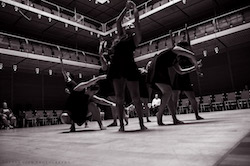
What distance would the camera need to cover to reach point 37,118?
10.9 m

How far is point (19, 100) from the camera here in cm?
1258

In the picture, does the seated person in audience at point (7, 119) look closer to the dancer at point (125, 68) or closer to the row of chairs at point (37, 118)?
the row of chairs at point (37, 118)

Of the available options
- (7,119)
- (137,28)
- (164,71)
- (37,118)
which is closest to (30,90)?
(37,118)

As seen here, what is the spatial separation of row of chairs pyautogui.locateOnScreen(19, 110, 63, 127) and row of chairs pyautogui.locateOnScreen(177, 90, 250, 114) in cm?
763

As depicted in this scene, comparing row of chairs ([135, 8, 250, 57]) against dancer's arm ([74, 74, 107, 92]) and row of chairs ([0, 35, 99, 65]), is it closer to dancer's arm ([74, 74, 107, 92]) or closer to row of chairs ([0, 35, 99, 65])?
row of chairs ([0, 35, 99, 65])

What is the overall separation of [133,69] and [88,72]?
12773 millimetres

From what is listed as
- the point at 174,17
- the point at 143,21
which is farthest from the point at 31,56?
the point at 174,17

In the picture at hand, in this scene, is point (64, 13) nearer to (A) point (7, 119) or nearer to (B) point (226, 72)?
(A) point (7, 119)

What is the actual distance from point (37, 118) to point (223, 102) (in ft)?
33.1

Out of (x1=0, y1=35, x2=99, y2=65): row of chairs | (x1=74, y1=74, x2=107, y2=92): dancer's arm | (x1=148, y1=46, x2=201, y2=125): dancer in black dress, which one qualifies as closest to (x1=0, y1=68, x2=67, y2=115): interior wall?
(x1=0, y1=35, x2=99, y2=65): row of chairs

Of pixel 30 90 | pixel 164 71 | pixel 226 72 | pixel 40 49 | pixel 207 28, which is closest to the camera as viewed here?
pixel 164 71

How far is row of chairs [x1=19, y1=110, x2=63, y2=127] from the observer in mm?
10562

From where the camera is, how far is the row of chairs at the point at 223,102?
31.6 ft

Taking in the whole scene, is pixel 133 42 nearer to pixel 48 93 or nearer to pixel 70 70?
pixel 70 70
